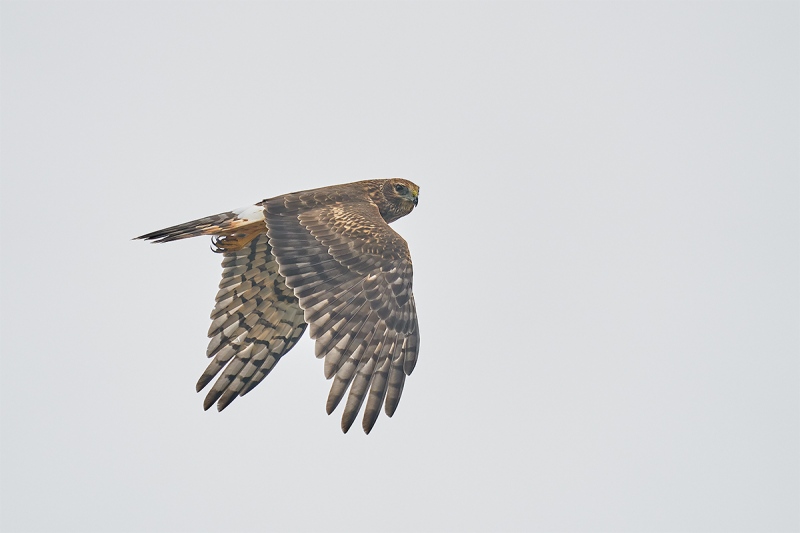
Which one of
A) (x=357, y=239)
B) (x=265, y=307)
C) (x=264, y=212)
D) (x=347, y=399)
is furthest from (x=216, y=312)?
(x=347, y=399)

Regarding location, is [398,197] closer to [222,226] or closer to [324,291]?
[222,226]

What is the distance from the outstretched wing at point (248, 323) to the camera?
13656mm

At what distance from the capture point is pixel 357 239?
12391 millimetres

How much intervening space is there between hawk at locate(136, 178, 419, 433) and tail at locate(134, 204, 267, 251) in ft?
0.04

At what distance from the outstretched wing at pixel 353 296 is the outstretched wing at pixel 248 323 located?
4.59ft

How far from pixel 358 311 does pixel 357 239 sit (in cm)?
105

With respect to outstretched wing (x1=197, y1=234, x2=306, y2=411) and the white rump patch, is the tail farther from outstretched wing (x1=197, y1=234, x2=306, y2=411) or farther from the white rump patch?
outstretched wing (x1=197, y1=234, x2=306, y2=411)

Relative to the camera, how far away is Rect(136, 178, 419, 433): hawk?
11.3 metres

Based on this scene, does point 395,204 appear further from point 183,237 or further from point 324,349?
point 324,349

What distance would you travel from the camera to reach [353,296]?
11.7 metres

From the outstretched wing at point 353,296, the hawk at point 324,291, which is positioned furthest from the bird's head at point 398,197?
the outstretched wing at point 353,296

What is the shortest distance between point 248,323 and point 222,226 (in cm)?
129

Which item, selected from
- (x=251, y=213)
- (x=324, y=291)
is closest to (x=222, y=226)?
(x=251, y=213)

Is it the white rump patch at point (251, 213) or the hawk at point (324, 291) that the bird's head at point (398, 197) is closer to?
the hawk at point (324, 291)
